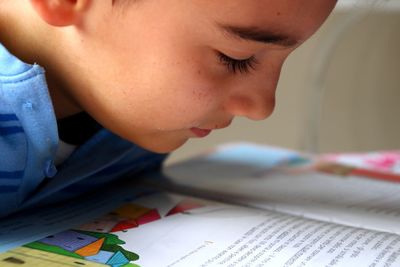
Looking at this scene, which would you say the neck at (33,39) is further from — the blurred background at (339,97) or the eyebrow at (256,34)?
the blurred background at (339,97)

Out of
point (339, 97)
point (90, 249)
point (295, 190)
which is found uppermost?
point (339, 97)

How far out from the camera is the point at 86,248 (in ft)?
1.54

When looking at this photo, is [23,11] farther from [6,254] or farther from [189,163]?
[189,163]

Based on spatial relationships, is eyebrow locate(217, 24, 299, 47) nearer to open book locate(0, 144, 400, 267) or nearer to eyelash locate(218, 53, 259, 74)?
eyelash locate(218, 53, 259, 74)

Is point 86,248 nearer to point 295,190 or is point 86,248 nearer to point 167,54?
point 167,54

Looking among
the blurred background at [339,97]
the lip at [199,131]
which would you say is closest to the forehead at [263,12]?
the lip at [199,131]

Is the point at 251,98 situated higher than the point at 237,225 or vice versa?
the point at 251,98

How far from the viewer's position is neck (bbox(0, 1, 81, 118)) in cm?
55

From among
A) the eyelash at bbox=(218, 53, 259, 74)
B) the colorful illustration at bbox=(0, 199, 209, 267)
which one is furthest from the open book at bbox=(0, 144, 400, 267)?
the eyelash at bbox=(218, 53, 259, 74)

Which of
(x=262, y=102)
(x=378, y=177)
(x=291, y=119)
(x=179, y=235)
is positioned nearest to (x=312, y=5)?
(x=262, y=102)

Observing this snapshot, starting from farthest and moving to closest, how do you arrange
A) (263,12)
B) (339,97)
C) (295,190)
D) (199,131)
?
(339,97), (295,190), (199,131), (263,12)

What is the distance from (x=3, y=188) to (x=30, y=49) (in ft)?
0.44

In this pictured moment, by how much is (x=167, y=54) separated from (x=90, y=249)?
17 cm

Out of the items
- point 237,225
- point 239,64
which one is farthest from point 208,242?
point 239,64
